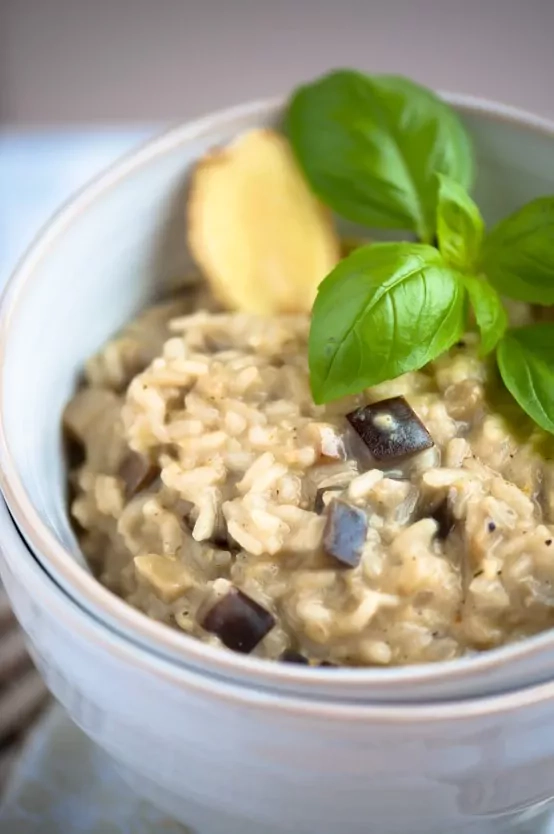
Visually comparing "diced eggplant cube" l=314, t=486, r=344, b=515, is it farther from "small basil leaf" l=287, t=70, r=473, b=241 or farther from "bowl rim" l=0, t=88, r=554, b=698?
"small basil leaf" l=287, t=70, r=473, b=241

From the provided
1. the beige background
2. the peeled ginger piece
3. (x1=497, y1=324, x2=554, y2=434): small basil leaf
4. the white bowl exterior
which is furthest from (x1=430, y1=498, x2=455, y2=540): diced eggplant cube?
the beige background

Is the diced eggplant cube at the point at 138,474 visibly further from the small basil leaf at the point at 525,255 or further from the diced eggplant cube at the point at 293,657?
the small basil leaf at the point at 525,255

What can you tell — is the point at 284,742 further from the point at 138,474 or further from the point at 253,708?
the point at 138,474

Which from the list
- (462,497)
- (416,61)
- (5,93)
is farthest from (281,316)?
(5,93)


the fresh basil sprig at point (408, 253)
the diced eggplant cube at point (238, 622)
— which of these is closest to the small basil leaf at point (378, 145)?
the fresh basil sprig at point (408, 253)

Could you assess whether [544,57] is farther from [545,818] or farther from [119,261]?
[545,818]

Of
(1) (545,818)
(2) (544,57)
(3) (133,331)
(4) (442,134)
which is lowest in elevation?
(1) (545,818)
